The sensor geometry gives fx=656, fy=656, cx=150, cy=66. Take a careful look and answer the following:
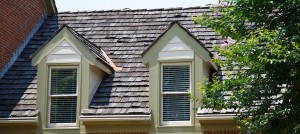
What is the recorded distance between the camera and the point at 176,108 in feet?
49.6

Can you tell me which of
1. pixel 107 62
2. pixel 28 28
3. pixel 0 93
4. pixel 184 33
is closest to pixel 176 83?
pixel 184 33

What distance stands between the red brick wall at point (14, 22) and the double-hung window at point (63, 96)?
2059 millimetres

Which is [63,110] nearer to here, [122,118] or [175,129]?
[122,118]

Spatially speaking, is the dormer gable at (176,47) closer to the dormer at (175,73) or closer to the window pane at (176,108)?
the dormer at (175,73)

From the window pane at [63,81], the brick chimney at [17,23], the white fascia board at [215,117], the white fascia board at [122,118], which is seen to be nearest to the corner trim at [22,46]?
the brick chimney at [17,23]

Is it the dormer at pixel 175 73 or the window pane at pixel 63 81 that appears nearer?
the dormer at pixel 175 73

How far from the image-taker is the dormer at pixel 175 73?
15.1 metres

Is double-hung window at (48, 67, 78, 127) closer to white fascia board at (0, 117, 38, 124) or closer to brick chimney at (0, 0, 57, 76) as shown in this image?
white fascia board at (0, 117, 38, 124)

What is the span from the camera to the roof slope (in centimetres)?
1547

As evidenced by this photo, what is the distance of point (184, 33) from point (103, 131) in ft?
9.73

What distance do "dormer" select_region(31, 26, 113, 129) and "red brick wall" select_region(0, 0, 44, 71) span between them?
186cm

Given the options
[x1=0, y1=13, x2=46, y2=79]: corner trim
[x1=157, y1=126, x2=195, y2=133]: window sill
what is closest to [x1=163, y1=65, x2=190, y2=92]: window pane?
[x1=157, y1=126, x2=195, y2=133]: window sill

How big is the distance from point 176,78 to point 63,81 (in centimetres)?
275

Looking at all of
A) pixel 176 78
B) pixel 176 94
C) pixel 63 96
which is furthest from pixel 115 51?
pixel 176 94
